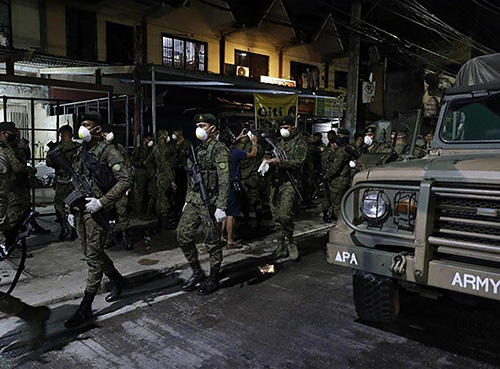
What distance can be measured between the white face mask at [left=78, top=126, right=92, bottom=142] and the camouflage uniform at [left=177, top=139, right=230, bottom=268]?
118 cm

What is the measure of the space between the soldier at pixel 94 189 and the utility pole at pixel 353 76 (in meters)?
9.25

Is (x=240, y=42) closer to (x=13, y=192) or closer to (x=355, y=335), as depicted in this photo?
(x=13, y=192)

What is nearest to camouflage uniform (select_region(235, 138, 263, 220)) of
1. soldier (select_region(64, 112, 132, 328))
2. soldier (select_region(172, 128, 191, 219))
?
soldier (select_region(172, 128, 191, 219))

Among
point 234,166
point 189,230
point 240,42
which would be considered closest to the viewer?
point 189,230

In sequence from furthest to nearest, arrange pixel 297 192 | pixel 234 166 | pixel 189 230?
1. pixel 234 166
2. pixel 297 192
3. pixel 189 230

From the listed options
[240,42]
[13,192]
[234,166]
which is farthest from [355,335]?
[240,42]

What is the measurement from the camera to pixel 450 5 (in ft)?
67.2

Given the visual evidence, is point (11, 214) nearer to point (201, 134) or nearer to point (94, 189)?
point (94, 189)

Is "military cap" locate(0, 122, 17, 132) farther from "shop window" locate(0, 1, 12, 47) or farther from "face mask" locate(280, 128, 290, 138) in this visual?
"shop window" locate(0, 1, 12, 47)

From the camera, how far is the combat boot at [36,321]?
3.74 m

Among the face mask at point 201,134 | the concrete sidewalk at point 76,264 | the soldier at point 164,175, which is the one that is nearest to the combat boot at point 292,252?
the concrete sidewalk at point 76,264

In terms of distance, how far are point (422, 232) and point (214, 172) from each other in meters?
2.54

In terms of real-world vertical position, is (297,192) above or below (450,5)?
below

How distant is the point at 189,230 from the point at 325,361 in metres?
2.11
